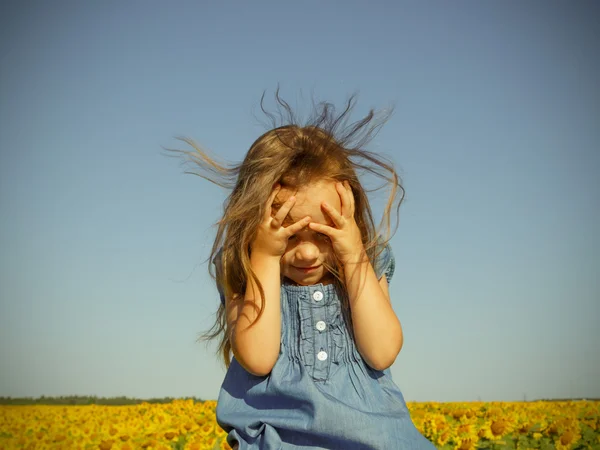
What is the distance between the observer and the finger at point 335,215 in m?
3.02

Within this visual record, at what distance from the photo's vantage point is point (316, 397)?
296cm

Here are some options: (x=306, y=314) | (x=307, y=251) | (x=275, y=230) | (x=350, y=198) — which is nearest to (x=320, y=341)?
(x=306, y=314)

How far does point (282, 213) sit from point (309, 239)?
219 mm

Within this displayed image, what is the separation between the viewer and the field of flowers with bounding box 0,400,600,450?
17.6 ft

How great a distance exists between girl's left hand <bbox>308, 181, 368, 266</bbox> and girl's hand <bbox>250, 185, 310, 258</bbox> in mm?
95

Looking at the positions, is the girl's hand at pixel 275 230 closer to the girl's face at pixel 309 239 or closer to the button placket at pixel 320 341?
the girl's face at pixel 309 239

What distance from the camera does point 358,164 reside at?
3.37 m

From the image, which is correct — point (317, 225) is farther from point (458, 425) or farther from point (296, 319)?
point (458, 425)

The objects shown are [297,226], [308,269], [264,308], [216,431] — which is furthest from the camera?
[216,431]

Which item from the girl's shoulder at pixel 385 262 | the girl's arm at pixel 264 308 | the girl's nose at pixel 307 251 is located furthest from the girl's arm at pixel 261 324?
the girl's shoulder at pixel 385 262

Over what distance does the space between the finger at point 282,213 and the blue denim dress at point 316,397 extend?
405 mm

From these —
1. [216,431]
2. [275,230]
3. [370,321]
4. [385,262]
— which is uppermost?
[275,230]

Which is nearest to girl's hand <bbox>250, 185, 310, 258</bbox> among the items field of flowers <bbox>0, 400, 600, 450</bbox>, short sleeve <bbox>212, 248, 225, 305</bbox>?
short sleeve <bbox>212, 248, 225, 305</bbox>

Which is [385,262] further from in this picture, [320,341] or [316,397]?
[316,397]
